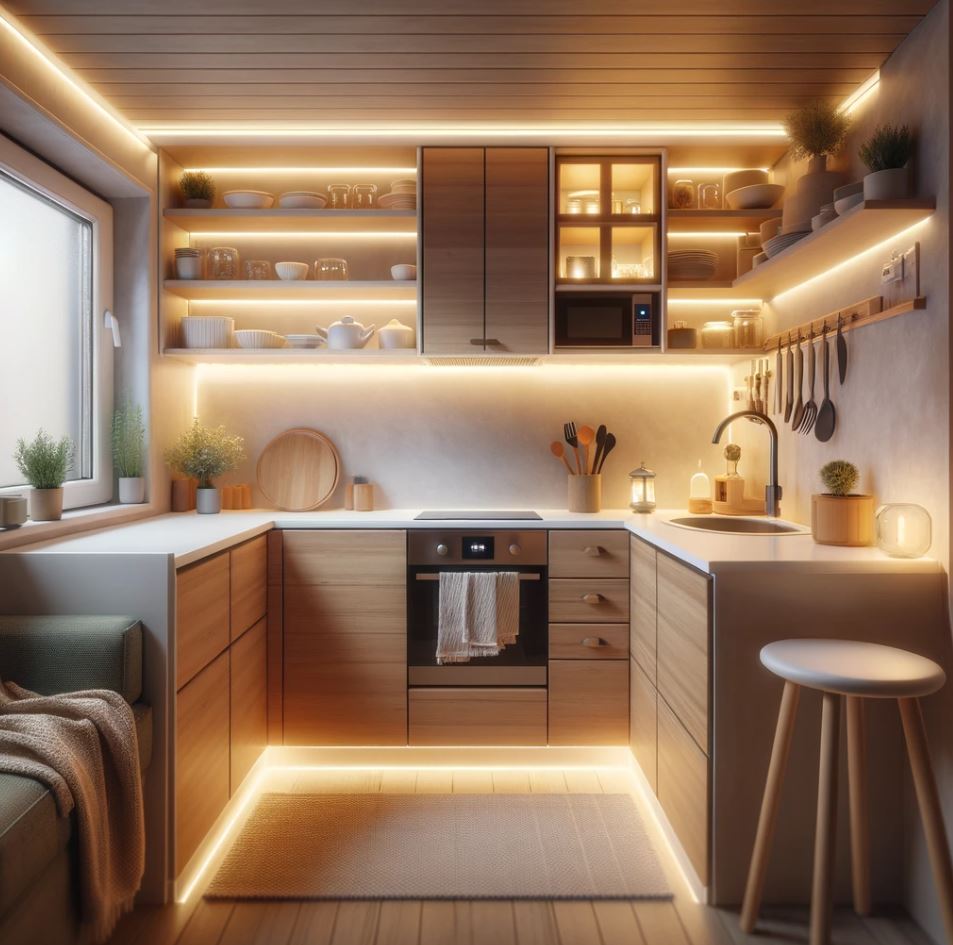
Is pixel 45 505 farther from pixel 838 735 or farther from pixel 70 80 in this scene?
pixel 838 735

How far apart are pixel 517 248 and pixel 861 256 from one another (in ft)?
4.05

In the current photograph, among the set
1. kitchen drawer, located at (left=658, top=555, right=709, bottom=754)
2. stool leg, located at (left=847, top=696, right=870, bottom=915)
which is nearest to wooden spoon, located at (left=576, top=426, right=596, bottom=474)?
kitchen drawer, located at (left=658, top=555, right=709, bottom=754)

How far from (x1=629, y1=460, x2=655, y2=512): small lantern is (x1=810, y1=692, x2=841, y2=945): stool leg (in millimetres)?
1467

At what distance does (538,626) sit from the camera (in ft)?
8.39

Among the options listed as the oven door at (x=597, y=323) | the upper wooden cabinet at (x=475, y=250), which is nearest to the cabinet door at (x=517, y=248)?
the upper wooden cabinet at (x=475, y=250)

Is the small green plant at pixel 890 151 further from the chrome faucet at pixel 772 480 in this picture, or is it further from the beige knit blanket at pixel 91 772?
the beige knit blanket at pixel 91 772

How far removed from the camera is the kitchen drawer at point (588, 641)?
254 cm

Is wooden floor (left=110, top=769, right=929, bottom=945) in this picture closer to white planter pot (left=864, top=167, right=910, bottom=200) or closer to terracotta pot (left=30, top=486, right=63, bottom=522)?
terracotta pot (left=30, top=486, right=63, bottom=522)

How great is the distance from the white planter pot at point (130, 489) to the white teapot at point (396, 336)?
1110 mm

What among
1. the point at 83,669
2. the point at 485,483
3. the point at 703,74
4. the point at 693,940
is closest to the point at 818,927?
the point at 693,940

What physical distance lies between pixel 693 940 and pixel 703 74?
8.37 ft

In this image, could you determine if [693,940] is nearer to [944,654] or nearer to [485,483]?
[944,654]

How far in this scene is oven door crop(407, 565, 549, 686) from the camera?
2.55 meters

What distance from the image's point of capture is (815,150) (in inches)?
90.4
